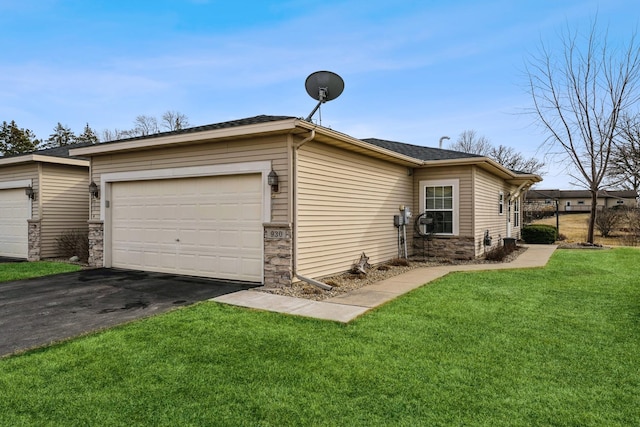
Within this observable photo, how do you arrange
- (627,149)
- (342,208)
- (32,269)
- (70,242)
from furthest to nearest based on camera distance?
(627,149), (70,242), (32,269), (342,208)

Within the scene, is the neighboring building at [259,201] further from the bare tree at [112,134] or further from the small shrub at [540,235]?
the bare tree at [112,134]

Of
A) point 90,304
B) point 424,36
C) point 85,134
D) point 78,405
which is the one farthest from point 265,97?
point 85,134

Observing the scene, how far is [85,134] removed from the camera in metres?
34.9

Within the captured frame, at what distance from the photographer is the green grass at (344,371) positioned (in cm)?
265

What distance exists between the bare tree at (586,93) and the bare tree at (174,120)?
2813cm

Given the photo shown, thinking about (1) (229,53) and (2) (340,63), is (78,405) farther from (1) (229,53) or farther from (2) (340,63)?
(2) (340,63)

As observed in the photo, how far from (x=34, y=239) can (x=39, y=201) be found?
109 cm

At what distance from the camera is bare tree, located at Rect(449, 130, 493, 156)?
35.8m

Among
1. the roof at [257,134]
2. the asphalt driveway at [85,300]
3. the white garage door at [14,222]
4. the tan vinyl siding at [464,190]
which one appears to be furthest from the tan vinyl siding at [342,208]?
the white garage door at [14,222]

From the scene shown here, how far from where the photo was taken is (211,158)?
293 inches

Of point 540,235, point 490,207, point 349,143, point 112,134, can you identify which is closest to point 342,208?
point 349,143

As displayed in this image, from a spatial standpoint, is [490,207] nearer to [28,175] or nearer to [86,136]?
[28,175]

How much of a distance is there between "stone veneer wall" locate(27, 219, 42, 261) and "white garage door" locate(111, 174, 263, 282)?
3435 millimetres

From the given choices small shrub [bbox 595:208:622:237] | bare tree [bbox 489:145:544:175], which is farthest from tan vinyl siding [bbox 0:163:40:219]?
bare tree [bbox 489:145:544:175]
